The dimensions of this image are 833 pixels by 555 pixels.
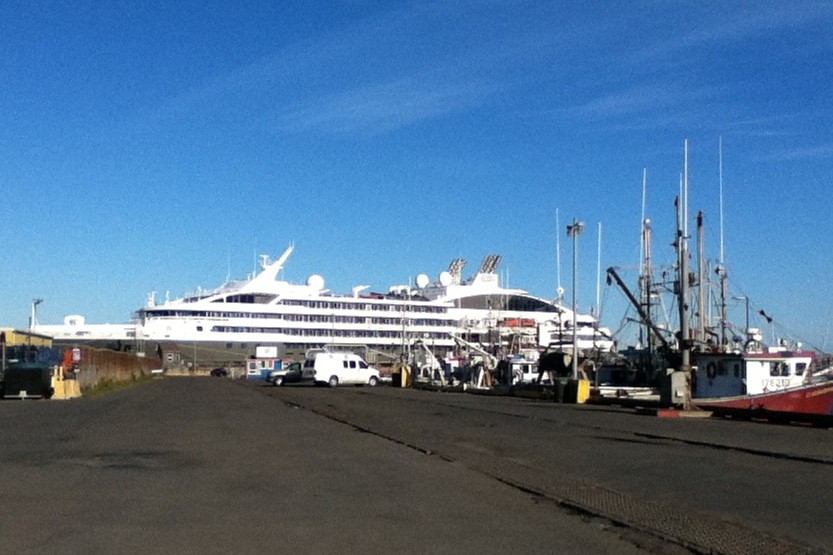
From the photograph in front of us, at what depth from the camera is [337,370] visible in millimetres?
58812

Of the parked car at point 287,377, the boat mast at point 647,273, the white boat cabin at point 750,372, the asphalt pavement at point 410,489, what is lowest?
the parked car at point 287,377

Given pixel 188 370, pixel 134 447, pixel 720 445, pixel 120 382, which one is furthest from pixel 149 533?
pixel 188 370

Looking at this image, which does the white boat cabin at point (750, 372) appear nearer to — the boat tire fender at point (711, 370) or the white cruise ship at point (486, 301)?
the boat tire fender at point (711, 370)

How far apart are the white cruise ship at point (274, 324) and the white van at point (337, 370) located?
27510 millimetres

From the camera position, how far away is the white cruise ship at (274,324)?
94.6m

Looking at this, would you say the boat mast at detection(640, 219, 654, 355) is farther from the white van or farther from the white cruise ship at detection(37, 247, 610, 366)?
the white cruise ship at detection(37, 247, 610, 366)

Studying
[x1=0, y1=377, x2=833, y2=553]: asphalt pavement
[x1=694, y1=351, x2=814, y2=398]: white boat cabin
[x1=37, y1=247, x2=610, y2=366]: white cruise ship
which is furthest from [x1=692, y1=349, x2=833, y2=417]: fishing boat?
[x1=37, y1=247, x2=610, y2=366]: white cruise ship

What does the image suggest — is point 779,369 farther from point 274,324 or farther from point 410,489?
point 274,324

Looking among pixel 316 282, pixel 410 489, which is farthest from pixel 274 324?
pixel 410 489

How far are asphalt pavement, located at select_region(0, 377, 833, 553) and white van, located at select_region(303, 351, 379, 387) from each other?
36856mm

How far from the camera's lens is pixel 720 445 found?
55.2 ft

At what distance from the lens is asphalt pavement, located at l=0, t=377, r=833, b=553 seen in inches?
312

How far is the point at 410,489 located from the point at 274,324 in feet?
284

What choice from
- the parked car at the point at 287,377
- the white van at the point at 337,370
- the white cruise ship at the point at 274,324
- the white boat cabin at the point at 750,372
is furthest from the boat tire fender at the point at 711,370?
the white cruise ship at the point at 274,324
